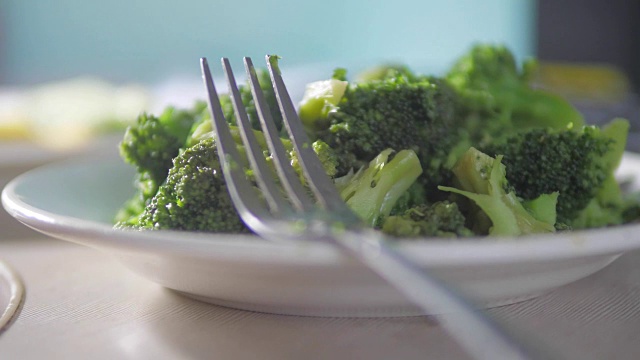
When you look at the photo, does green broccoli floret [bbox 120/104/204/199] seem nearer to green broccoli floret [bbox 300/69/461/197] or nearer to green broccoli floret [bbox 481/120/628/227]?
green broccoli floret [bbox 300/69/461/197]

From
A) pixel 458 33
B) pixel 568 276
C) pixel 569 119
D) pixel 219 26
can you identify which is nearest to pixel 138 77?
pixel 219 26

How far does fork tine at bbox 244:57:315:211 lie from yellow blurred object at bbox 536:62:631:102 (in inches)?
147

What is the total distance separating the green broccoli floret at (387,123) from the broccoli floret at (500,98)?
0.14m

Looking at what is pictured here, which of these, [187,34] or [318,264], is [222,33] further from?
[318,264]

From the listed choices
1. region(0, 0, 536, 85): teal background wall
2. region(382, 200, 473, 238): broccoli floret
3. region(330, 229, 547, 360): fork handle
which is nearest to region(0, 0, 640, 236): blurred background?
region(0, 0, 536, 85): teal background wall

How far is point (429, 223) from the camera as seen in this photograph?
76 centimetres

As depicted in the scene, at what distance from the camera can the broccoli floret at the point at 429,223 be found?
74 cm

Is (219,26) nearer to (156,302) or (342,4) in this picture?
(342,4)

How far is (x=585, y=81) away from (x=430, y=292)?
15.1 feet

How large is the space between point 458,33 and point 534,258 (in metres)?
6.82

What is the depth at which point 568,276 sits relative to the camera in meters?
0.76

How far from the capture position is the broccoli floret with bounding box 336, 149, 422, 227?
85 centimetres

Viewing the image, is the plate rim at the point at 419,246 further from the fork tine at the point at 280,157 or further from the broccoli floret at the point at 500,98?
the broccoli floret at the point at 500,98

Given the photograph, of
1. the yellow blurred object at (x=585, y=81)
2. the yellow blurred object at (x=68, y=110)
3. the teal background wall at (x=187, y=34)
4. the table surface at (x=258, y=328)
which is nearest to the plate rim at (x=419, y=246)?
the table surface at (x=258, y=328)
